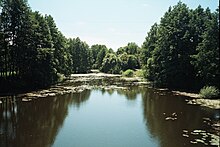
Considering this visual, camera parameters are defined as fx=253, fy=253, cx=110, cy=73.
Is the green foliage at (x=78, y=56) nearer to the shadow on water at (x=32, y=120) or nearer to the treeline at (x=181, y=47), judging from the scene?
the treeline at (x=181, y=47)

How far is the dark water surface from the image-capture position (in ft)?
49.5

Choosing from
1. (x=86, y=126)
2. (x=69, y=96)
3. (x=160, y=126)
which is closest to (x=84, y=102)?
(x=69, y=96)

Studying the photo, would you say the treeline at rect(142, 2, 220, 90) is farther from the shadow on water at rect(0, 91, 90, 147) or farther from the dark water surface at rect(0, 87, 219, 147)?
the shadow on water at rect(0, 91, 90, 147)

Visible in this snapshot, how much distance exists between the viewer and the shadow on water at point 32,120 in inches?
590

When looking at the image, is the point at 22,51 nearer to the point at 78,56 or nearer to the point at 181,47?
the point at 181,47

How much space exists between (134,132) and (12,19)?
1072 inches

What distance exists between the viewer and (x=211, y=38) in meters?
30.8

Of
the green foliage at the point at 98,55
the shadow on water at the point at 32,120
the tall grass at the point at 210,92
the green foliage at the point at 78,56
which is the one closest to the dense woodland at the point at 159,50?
the tall grass at the point at 210,92

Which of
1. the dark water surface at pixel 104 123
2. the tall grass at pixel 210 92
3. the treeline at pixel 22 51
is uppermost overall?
the treeline at pixel 22 51

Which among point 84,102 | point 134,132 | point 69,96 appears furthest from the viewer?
point 69,96

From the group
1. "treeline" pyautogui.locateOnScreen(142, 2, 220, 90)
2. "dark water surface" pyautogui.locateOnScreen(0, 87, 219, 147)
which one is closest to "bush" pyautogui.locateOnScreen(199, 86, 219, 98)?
"dark water surface" pyautogui.locateOnScreen(0, 87, 219, 147)

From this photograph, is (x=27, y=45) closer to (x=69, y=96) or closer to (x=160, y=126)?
(x=69, y=96)

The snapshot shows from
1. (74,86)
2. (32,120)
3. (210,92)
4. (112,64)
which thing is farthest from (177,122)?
(112,64)

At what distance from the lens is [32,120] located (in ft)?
65.4
